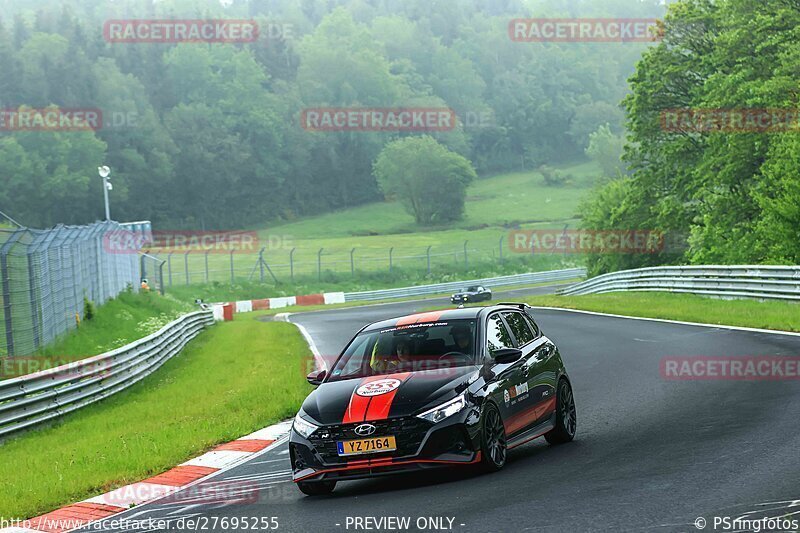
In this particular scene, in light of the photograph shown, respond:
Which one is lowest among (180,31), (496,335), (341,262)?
(341,262)

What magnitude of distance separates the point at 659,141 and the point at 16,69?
10012 cm

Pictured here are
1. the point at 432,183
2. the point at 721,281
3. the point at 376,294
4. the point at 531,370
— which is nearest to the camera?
the point at 531,370

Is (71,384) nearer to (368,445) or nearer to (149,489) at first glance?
(149,489)

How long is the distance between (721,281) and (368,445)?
23.8 metres

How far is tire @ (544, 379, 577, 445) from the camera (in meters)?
10.2

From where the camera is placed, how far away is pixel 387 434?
8.35 metres

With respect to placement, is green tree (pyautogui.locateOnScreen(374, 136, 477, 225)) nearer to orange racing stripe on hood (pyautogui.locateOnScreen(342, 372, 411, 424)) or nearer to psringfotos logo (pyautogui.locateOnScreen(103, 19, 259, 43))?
psringfotos logo (pyautogui.locateOnScreen(103, 19, 259, 43))

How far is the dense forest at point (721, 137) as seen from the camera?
3434cm

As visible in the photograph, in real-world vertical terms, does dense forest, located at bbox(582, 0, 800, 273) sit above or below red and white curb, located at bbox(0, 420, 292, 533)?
above

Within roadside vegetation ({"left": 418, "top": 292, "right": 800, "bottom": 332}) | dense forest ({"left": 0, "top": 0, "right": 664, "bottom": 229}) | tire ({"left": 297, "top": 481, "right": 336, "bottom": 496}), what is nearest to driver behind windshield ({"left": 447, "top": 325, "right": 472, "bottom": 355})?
tire ({"left": 297, "top": 481, "right": 336, "bottom": 496})

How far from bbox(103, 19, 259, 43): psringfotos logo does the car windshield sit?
450ft

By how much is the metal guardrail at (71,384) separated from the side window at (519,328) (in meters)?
7.48

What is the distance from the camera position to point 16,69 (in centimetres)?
12575

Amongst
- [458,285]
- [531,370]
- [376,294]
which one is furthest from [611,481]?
[458,285]
